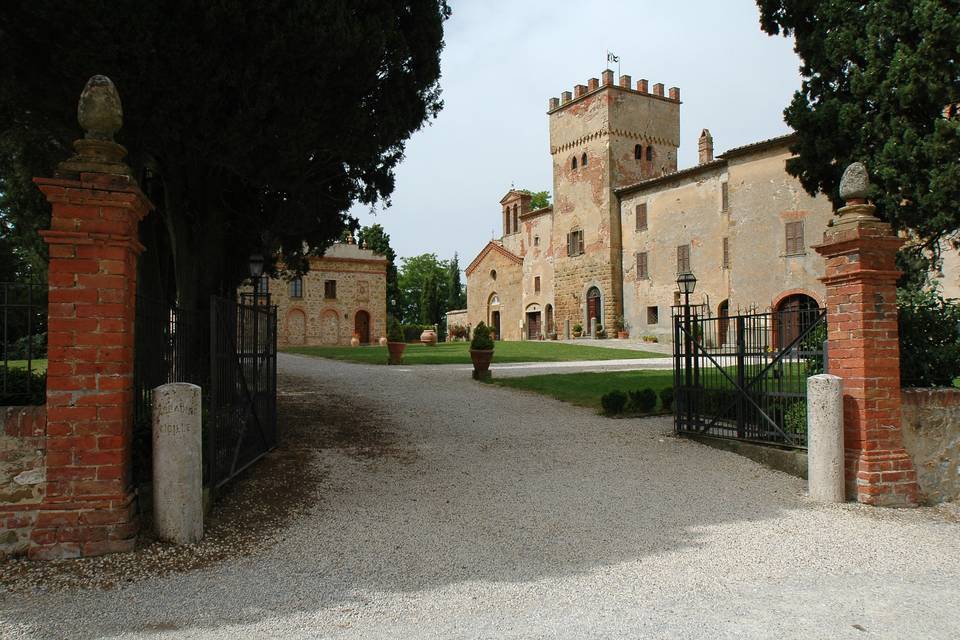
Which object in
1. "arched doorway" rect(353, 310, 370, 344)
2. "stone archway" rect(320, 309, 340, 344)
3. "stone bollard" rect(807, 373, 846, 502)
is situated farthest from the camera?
"arched doorway" rect(353, 310, 370, 344)

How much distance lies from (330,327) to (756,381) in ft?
114

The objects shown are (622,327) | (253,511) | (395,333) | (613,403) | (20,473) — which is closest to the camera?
(20,473)

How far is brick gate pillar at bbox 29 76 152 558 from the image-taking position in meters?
4.09

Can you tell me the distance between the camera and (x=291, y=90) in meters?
A: 6.64

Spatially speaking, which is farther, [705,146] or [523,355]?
[705,146]

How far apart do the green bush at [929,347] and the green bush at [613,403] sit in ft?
14.5

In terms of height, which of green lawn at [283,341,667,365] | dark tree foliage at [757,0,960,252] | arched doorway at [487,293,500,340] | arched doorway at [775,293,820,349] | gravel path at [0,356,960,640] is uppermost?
dark tree foliage at [757,0,960,252]

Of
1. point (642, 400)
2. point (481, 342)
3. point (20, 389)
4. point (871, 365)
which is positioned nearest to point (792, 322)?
point (871, 365)

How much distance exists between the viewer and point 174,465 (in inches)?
173

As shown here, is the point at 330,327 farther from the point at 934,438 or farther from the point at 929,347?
the point at 934,438

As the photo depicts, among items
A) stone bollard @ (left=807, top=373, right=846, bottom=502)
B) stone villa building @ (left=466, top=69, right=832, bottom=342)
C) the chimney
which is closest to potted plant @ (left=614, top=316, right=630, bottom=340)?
stone villa building @ (left=466, top=69, right=832, bottom=342)

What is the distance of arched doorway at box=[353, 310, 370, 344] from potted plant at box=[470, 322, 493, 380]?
2640 centimetres

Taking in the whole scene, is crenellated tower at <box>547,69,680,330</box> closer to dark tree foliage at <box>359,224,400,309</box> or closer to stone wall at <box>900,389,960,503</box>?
dark tree foliage at <box>359,224,400,309</box>

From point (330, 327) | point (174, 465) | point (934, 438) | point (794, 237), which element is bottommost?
point (934, 438)
